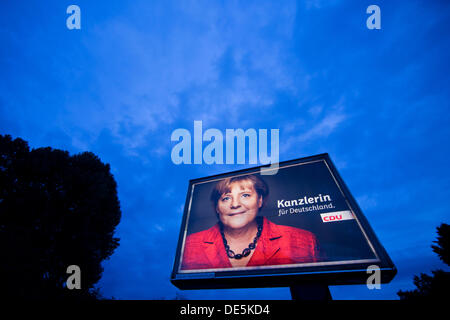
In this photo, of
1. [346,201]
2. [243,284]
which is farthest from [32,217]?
[346,201]

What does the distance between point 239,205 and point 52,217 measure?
12.1m

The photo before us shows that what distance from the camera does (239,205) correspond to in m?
6.91

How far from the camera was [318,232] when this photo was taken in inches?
218

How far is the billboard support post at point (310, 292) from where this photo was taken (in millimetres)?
4746

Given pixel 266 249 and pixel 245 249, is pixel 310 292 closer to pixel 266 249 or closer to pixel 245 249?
pixel 266 249

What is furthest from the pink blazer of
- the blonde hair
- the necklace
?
the blonde hair

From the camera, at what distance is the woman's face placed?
6510mm

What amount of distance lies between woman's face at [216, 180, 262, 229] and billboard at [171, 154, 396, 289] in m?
0.04

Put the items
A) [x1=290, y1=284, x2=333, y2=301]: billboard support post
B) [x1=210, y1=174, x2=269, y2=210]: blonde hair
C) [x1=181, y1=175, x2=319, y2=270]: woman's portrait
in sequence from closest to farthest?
[x1=290, y1=284, x2=333, y2=301]: billboard support post
[x1=181, y1=175, x2=319, y2=270]: woman's portrait
[x1=210, y1=174, x2=269, y2=210]: blonde hair

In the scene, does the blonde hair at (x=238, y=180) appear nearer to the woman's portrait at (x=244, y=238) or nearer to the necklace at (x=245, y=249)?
the woman's portrait at (x=244, y=238)

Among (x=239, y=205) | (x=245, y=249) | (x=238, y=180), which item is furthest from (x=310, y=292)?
(x=238, y=180)

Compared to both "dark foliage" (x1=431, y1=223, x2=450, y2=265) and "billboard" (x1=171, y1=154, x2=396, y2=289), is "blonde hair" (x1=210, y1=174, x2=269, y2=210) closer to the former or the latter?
"billboard" (x1=171, y1=154, x2=396, y2=289)

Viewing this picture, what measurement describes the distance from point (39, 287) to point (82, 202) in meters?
4.72
